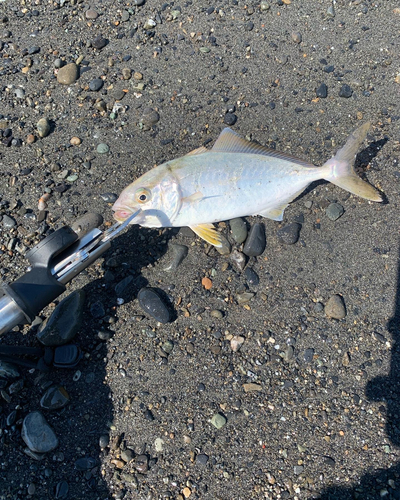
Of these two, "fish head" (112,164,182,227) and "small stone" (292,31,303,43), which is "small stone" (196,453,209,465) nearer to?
"fish head" (112,164,182,227)

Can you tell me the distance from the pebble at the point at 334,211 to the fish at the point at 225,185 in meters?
0.25

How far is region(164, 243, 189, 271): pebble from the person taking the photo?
10.9ft

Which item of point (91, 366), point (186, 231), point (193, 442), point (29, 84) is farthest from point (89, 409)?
point (29, 84)

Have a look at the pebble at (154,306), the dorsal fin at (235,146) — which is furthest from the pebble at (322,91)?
the pebble at (154,306)

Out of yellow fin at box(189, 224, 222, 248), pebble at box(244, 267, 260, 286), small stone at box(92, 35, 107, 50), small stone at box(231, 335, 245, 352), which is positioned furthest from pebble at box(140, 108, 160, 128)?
small stone at box(231, 335, 245, 352)

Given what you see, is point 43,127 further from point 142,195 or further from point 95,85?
point 142,195

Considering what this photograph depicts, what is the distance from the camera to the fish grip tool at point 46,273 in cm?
240

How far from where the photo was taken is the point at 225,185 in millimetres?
3135

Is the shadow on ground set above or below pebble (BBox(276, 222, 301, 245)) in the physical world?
below

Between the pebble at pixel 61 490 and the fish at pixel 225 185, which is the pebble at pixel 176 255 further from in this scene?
the pebble at pixel 61 490

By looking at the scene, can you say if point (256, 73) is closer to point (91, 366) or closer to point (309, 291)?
point (309, 291)

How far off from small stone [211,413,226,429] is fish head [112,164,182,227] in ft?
5.40

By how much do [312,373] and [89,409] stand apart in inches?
72.0

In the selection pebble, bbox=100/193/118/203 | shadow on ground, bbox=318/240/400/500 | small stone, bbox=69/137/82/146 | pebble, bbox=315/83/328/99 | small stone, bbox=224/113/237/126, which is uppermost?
small stone, bbox=69/137/82/146
